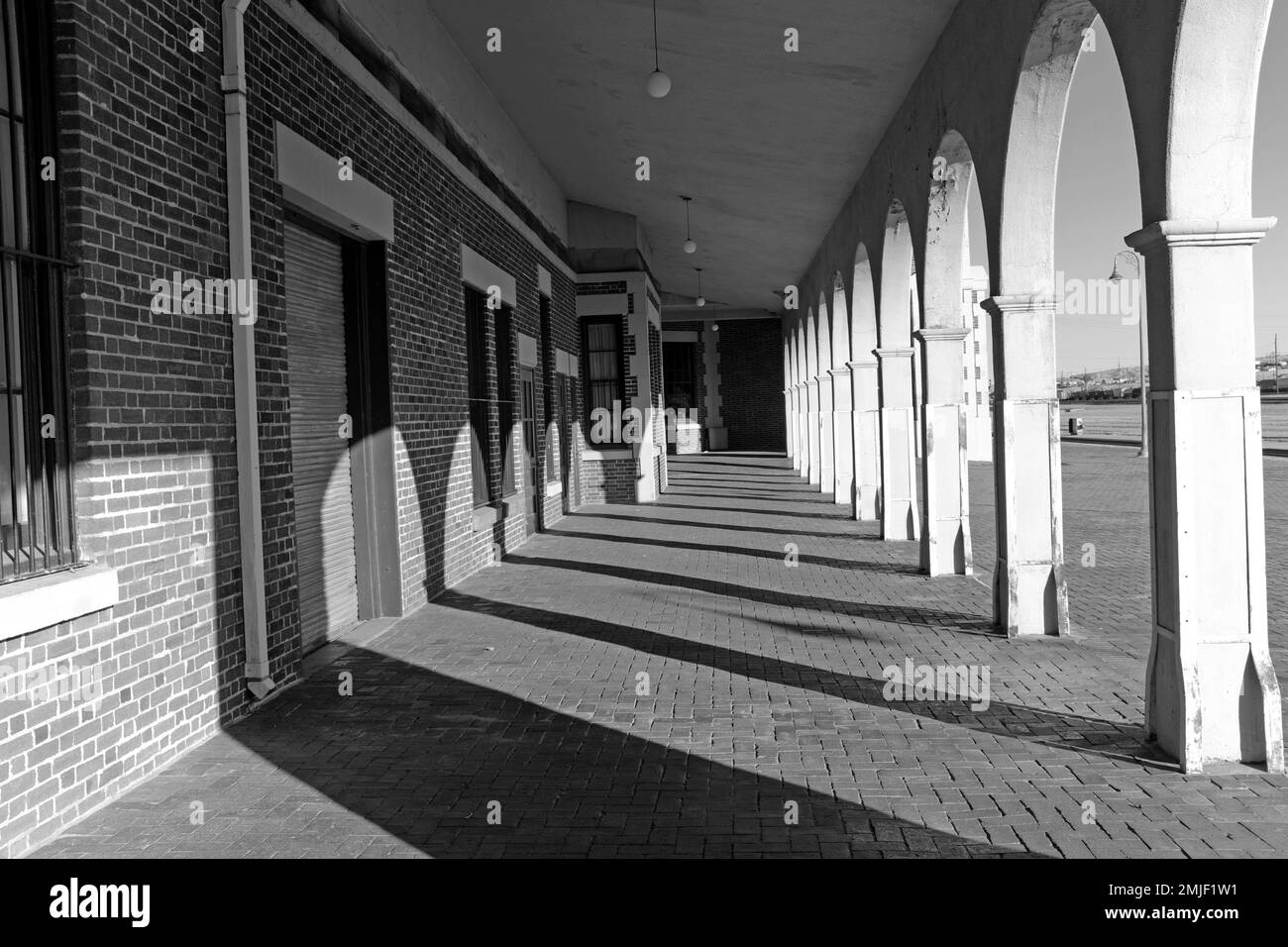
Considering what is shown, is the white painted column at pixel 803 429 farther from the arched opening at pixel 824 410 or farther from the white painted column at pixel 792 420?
the arched opening at pixel 824 410

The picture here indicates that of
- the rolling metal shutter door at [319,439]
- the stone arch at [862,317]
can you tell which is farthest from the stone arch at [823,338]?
the rolling metal shutter door at [319,439]

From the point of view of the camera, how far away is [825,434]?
68.8ft

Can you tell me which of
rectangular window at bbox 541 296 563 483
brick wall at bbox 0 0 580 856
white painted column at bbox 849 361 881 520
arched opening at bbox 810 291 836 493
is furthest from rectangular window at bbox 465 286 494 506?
arched opening at bbox 810 291 836 493

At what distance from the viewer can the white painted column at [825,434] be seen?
20516 mm

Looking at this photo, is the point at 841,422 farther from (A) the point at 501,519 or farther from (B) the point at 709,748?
(B) the point at 709,748

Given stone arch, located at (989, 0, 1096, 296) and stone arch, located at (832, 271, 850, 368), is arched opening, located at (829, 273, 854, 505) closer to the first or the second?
stone arch, located at (832, 271, 850, 368)

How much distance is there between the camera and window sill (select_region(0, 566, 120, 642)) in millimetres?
3900

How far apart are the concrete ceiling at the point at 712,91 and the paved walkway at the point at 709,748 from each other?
4.60 metres

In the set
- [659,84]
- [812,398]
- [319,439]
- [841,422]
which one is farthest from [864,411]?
[319,439]

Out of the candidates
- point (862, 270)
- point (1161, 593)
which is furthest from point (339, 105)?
point (862, 270)
